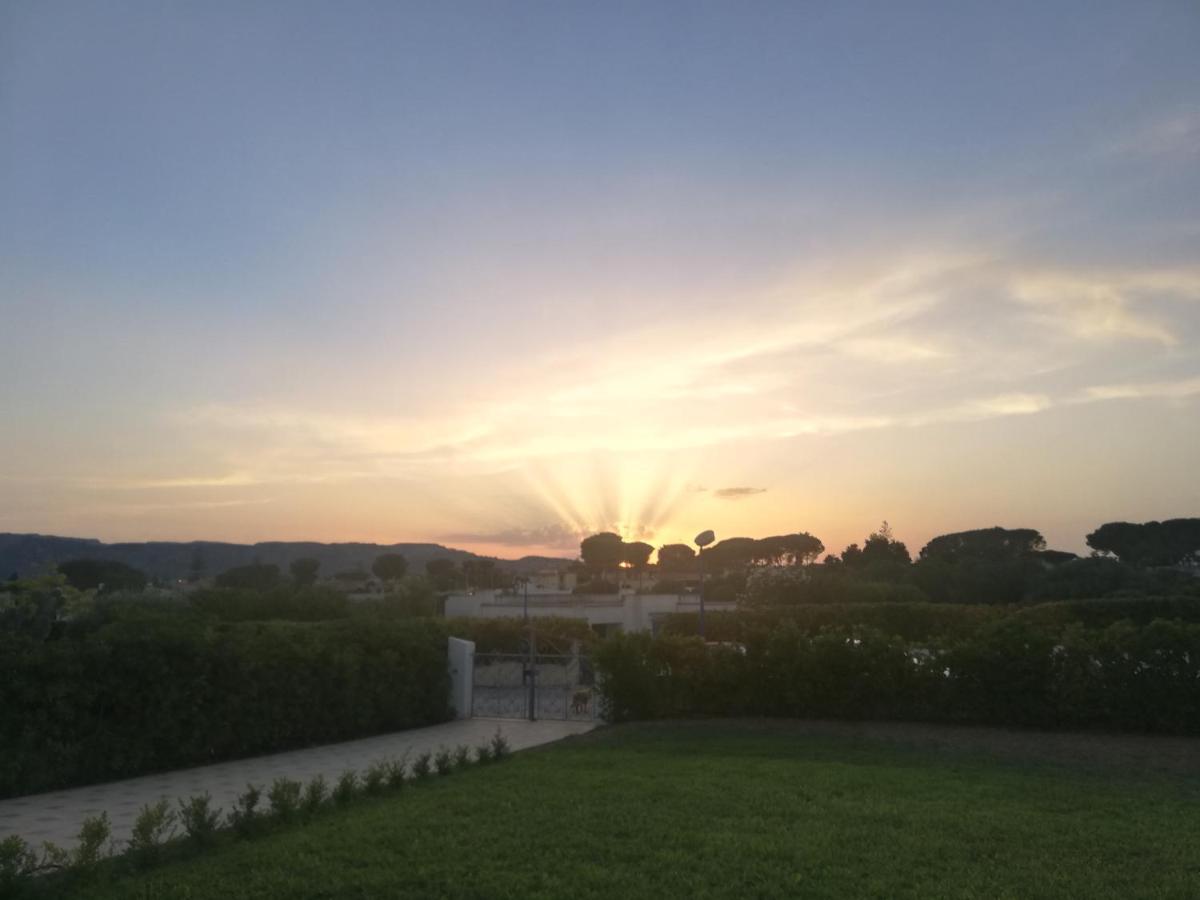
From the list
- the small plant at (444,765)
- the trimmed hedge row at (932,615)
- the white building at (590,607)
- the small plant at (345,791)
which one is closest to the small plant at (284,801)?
the small plant at (345,791)

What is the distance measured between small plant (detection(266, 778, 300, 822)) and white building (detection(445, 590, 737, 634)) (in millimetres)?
28716

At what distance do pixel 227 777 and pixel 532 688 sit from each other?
6168 mm

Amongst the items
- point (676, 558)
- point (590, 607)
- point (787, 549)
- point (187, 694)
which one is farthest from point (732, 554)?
point (187, 694)

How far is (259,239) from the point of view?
13711 mm

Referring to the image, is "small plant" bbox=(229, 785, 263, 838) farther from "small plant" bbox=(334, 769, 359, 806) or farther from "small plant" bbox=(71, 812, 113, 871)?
"small plant" bbox=(71, 812, 113, 871)

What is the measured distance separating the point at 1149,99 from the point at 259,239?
40.3 feet

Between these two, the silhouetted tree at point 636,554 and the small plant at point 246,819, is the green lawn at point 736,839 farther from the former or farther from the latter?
the silhouetted tree at point 636,554

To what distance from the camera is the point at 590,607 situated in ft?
127

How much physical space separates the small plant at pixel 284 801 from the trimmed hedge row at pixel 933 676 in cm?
734

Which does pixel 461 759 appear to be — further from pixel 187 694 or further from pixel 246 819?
pixel 187 694

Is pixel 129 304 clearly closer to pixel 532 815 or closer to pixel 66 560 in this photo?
pixel 532 815

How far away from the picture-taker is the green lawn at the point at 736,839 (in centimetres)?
560

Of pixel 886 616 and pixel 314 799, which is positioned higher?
pixel 886 616

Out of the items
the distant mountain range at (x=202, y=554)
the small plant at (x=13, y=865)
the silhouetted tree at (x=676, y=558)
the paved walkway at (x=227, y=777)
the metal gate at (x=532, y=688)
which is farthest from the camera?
the silhouetted tree at (x=676, y=558)
